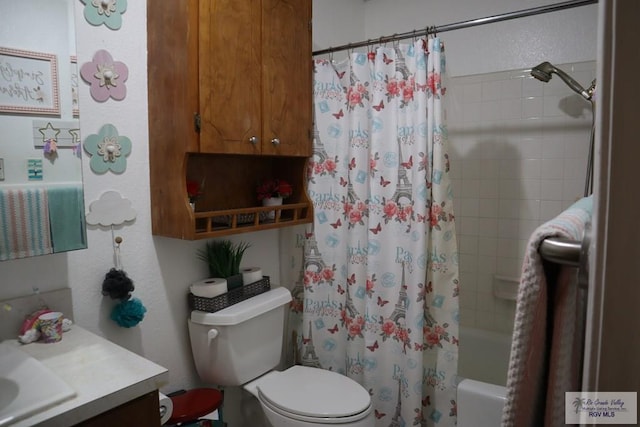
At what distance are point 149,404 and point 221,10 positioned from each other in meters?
1.32

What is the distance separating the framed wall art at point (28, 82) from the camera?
48.5 inches

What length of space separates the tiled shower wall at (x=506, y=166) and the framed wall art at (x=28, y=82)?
1.75 meters

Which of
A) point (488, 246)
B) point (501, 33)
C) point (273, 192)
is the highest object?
point (501, 33)

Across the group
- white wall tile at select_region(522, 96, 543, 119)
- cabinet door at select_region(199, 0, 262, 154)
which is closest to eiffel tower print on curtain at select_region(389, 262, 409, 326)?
cabinet door at select_region(199, 0, 262, 154)

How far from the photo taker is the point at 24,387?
102 cm

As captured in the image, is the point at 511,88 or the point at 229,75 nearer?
the point at 229,75

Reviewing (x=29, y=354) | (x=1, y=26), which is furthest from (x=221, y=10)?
(x=29, y=354)

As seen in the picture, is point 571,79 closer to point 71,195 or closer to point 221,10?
point 221,10

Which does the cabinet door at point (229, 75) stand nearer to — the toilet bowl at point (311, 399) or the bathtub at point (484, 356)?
the toilet bowl at point (311, 399)

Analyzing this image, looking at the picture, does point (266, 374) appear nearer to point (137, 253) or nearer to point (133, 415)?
point (137, 253)

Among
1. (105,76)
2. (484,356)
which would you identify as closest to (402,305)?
(484,356)

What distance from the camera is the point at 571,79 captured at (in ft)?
6.77

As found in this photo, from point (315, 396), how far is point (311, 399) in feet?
0.09
